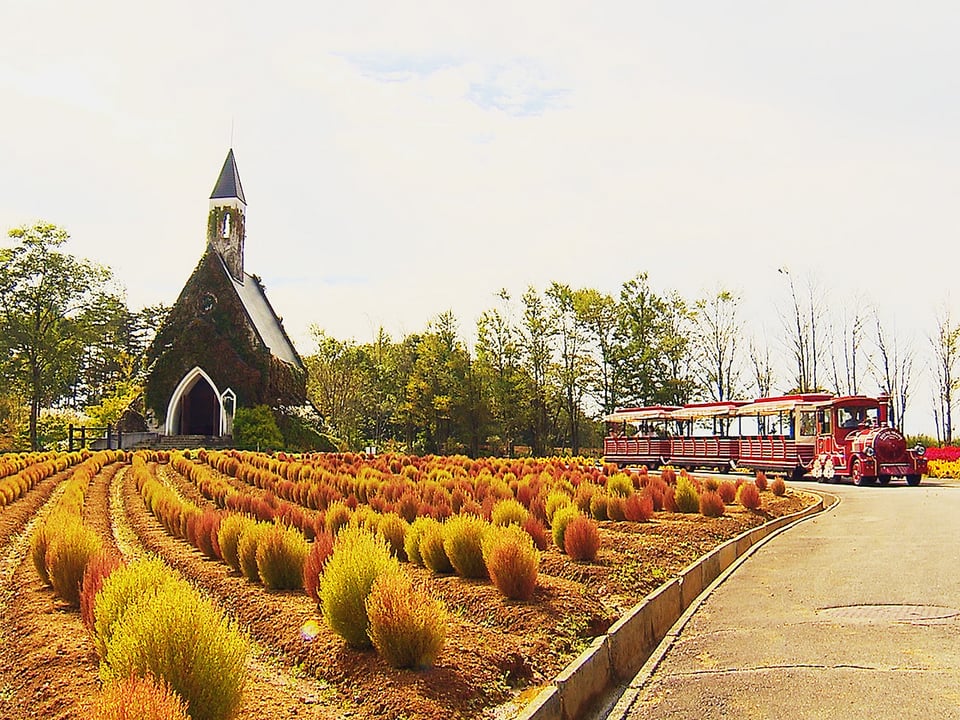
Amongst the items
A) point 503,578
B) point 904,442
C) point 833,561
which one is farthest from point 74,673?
point 904,442

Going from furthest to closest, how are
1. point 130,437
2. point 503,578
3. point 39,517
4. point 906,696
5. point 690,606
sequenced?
point 130,437 → point 39,517 → point 690,606 → point 503,578 → point 906,696

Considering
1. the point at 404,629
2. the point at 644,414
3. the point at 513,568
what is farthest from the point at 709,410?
the point at 404,629

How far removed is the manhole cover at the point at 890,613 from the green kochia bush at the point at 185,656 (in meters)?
5.47

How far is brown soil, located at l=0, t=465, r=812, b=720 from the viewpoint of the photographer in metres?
5.29

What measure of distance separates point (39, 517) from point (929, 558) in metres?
13.8

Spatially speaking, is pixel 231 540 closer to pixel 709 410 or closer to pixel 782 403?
pixel 782 403

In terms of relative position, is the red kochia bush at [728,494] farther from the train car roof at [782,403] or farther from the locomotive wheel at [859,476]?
the train car roof at [782,403]

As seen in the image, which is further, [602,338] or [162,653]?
[602,338]

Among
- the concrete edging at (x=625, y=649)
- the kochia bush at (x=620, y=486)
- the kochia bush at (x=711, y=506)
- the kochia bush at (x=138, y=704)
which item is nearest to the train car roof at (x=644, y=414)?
the kochia bush at (x=620, y=486)

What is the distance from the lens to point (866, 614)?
7949 millimetres

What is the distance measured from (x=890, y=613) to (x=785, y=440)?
75.9ft

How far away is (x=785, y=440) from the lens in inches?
1185

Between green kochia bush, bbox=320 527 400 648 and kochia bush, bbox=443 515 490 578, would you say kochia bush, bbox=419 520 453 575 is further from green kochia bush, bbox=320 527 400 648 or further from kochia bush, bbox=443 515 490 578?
green kochia bush, bbox=320 527 400 648

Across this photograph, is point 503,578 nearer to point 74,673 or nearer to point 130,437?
point 74,673
